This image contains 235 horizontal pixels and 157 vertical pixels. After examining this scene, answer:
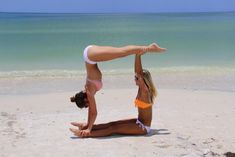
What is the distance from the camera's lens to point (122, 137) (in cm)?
682

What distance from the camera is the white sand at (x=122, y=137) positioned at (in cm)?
Result: 617

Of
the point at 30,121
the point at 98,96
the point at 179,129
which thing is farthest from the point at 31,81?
the point at 179,129

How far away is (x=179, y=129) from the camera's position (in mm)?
7285

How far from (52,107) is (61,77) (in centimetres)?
506

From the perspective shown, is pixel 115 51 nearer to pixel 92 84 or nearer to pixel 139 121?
pixel 92 84

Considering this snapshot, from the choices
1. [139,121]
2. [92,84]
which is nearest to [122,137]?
[139,121]

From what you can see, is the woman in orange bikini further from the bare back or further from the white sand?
the white sand

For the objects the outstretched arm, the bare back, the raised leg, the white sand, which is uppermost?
the raised leg

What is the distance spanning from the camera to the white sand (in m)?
6.17

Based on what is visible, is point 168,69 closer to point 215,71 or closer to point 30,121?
point 215,71

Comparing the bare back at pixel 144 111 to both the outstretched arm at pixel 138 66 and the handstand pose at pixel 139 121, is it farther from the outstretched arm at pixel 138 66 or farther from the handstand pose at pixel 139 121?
the outstretched arm at pixel 138 66

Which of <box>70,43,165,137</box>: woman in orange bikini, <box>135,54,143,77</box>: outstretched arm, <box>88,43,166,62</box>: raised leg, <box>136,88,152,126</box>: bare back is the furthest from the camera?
<box>136,88,152,126</box>: bare back

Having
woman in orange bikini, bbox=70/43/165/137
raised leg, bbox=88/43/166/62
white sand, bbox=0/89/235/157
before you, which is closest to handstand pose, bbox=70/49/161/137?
woman in orange bikini, bbox=70/43/165/137

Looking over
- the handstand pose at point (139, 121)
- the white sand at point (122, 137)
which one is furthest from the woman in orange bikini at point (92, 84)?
the white sand at point (122, 137)
